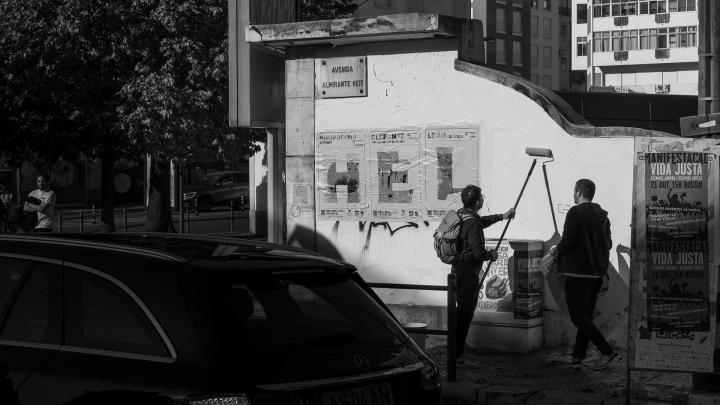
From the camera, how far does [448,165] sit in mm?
11000

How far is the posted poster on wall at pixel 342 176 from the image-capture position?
11.5 metres

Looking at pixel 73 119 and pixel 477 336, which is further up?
pixel 73 119

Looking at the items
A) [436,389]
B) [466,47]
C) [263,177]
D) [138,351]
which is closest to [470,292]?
[466,47]

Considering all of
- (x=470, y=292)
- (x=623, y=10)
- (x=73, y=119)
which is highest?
(x=623, y=10)

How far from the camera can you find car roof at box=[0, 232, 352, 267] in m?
4.50

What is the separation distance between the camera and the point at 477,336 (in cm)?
1052

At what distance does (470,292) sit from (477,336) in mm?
1279

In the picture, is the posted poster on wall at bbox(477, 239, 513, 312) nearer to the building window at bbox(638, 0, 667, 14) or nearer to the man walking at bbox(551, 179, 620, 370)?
the man walking at bbox(551, 179, 620, 370)

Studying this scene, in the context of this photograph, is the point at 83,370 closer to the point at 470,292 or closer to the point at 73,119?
the point at 470,292

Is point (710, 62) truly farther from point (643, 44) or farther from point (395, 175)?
point (643, 44)

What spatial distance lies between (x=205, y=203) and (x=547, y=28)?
66703mm

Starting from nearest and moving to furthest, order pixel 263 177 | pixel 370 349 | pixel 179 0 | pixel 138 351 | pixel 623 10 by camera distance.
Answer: pixel 138 351, pixel 370 349, pixel 179 0, pixel 263 177, pixel 623 10

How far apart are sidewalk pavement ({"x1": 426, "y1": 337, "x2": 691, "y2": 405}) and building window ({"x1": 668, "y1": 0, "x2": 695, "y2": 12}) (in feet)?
276

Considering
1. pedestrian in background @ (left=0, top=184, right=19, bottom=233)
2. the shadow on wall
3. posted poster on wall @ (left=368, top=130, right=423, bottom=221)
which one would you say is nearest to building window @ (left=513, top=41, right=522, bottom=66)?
pedestrian in background @ (left=0, top=184, right=19, bottom=233)
